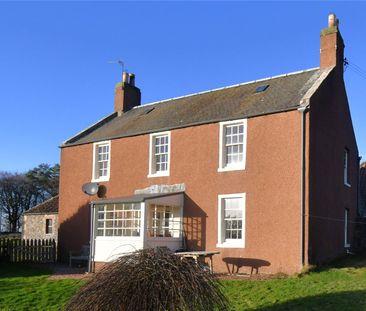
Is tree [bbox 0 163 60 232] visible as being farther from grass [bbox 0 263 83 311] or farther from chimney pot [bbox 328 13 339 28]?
chimney pot [bbox 328 13 339 28]

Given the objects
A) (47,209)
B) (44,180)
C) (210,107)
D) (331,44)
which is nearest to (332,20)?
(331,44)

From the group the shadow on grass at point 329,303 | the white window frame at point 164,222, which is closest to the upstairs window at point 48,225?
the white window frame at point 164,222

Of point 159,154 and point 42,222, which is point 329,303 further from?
point 42,222

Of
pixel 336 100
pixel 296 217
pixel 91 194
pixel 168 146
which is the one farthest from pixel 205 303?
pixel 91 194

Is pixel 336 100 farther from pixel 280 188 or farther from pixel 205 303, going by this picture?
pixel 205 303

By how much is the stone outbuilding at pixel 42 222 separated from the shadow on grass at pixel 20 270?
1819cm

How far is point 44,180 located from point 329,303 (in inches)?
2902

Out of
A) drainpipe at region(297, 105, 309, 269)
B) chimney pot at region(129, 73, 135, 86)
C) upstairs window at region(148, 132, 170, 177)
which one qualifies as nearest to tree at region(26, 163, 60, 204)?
chimney pot at region(129, 73, 135, 86)

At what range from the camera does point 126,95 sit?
2859 centimetres

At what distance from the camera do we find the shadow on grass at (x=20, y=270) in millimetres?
19672

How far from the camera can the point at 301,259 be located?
16.7m

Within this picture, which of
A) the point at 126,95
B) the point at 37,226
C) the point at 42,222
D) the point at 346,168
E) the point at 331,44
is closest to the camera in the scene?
the point at 331,44

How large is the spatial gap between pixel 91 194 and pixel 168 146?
16.8 ft

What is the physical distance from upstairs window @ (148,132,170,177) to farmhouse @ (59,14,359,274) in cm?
5
